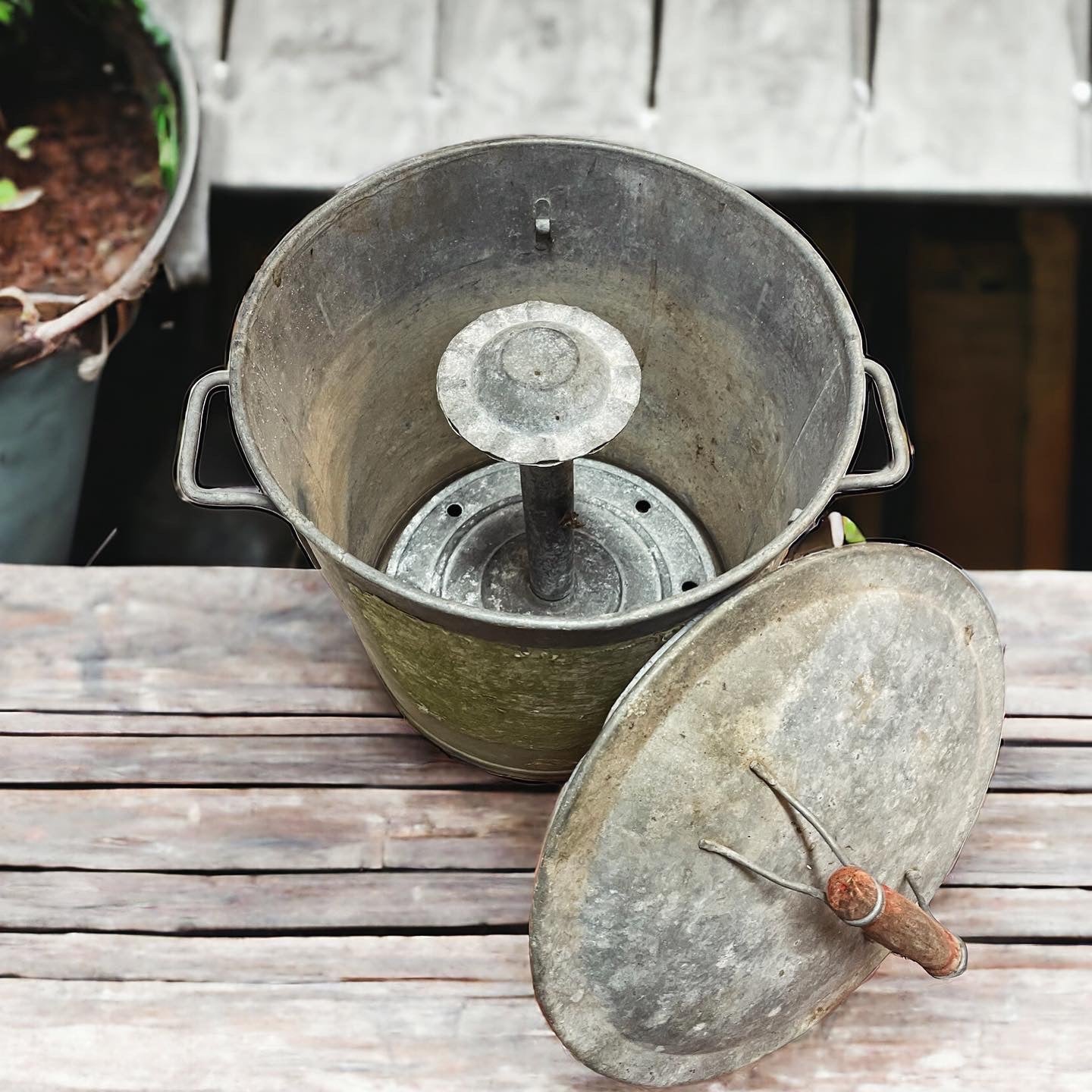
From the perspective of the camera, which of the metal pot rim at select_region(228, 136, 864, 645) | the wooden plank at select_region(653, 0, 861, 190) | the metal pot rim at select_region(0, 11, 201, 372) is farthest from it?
the wooden plank at select_region(653, 0, 861, 190)

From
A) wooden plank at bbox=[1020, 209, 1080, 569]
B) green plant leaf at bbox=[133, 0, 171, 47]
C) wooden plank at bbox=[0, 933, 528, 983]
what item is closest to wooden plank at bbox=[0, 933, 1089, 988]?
wooden plank at bbox=[0, 933, 528, 983]

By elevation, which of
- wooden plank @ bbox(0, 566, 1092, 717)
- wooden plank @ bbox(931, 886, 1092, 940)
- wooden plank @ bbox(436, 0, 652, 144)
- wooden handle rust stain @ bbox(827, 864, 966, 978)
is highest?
wooden plank @ bbox(436, 0, 652, 144)

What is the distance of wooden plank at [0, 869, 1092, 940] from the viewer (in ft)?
5.14

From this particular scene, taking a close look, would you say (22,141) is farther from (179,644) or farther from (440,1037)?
(440,1037)

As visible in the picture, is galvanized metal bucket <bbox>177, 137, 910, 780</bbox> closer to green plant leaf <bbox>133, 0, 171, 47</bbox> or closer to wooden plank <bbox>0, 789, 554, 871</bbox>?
wooden plank <bbox>0, 789, 554, 871</bbox>

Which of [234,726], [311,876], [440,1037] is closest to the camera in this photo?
[440,1037]

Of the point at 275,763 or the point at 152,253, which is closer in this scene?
the point at 275,763

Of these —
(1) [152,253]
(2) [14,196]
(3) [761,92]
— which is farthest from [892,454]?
(2) [14,196]

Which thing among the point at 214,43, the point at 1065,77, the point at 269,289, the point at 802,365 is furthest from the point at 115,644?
the point at 1065,77

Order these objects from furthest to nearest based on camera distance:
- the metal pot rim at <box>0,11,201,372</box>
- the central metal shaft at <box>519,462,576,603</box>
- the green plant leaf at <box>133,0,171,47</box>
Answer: the green plant leaf at <box>133,0,171,47</box> → the metal pot rim at <box>0,11,201,372</box> → the central metal shaft at <box>519,462,576,603</box>

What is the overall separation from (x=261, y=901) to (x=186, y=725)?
0.31 metres

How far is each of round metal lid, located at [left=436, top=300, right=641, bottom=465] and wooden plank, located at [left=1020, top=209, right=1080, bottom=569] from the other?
4.62 ft

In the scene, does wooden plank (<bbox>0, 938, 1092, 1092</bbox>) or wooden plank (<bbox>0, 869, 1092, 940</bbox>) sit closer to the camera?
wooden plank (<bbox>0, 938, 1092, 1092</bbox>)

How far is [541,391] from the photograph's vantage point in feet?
4.32
